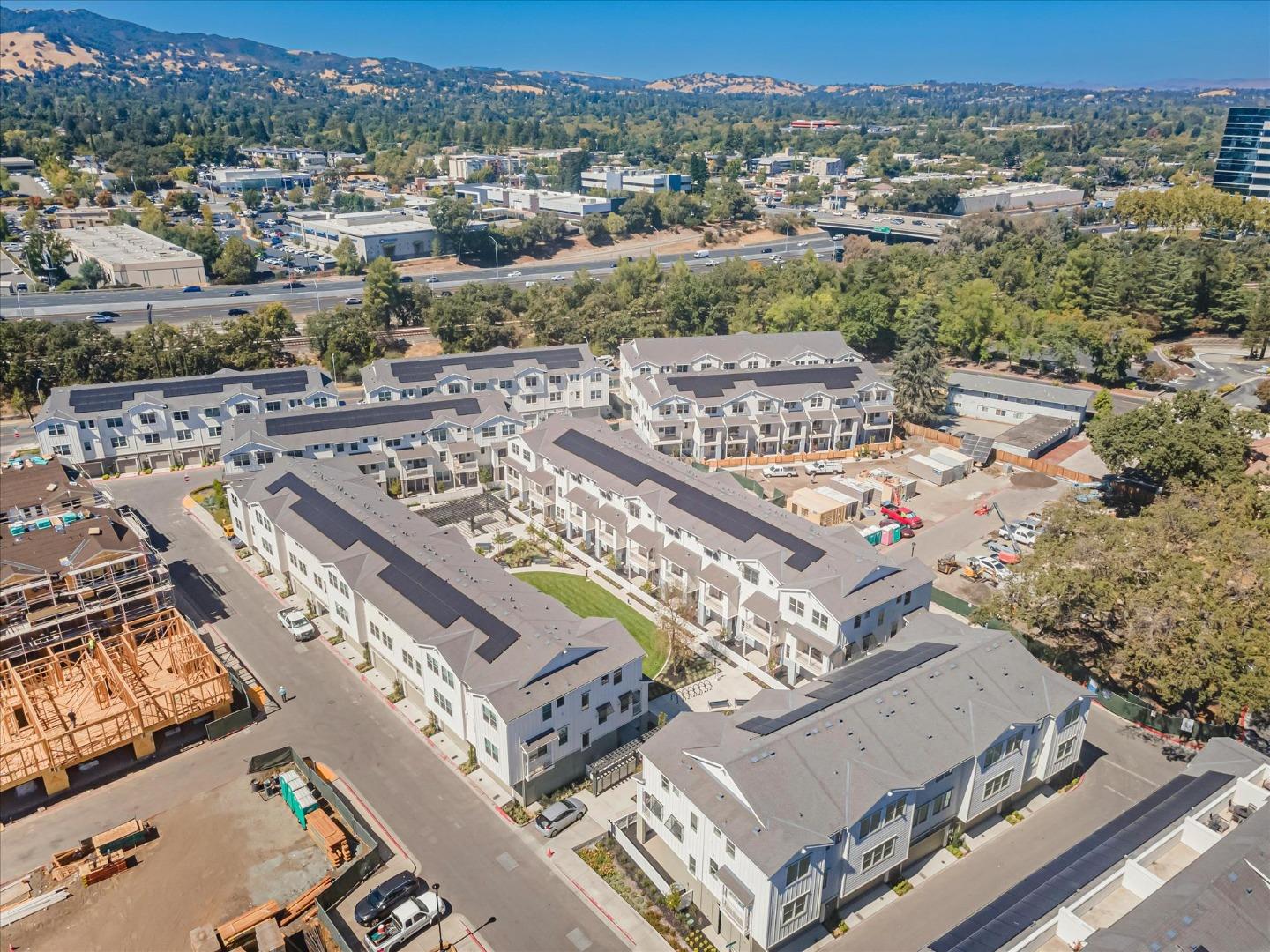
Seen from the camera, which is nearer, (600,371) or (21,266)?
(600,371)

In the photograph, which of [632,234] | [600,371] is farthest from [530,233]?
[600,371]

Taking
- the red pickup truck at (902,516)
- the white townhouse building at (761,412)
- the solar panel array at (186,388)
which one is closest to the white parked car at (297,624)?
the solar panel array at (186,388)

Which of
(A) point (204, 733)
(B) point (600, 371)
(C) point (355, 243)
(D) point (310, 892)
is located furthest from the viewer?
(C) point (355, 243)

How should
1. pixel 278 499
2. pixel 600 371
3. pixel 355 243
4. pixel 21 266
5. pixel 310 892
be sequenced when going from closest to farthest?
pixel 310 892
pixel 278 499
pixel 600 371
pixel 21 266
pixel 355 243

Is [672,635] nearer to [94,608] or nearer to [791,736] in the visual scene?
[791,736]

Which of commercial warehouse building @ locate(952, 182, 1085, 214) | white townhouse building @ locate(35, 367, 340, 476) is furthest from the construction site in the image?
commercial warehouse building @ locate(952, 182, 1085, 214)

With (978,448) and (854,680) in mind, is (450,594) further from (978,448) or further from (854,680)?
(978,448)
